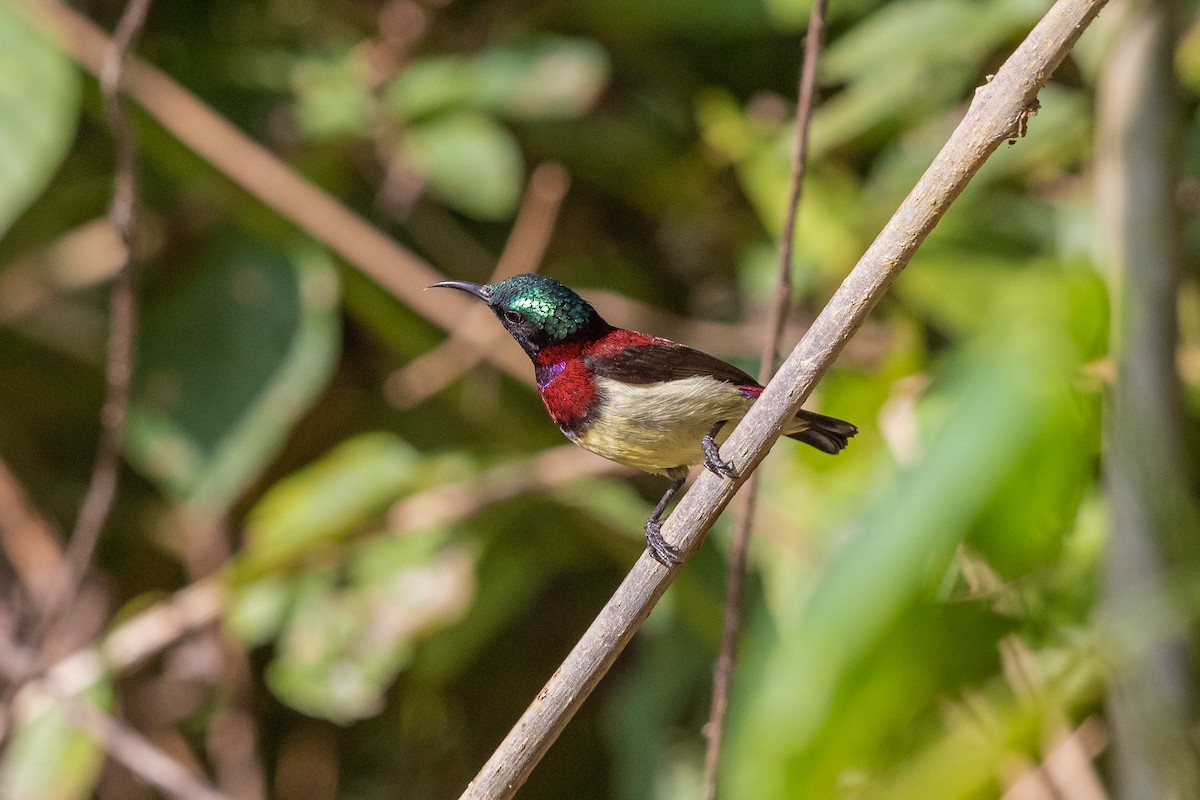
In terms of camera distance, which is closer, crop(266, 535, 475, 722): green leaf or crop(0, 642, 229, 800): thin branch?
crop(0, 642, 229, 800): thin branch

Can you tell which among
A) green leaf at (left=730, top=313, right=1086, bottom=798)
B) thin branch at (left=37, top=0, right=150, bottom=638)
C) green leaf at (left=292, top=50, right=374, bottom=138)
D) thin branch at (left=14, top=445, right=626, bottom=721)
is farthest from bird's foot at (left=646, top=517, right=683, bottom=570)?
green leaf at (left=292, top=50, right=374, bottom=138)

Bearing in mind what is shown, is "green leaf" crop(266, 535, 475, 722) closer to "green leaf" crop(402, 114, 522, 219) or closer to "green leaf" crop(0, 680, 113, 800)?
"green leaf" crop(0, 680, 113, 800)

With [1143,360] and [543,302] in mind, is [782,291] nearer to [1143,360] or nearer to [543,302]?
[543,302]

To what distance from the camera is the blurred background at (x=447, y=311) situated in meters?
2.60

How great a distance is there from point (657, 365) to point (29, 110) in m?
1.72

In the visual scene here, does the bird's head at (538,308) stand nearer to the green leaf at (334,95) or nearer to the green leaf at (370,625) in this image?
the green leaf at (370,625)

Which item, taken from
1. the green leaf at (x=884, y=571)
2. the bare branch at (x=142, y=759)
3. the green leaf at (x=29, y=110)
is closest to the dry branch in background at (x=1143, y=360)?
the green leaf at (x=884, y=571)

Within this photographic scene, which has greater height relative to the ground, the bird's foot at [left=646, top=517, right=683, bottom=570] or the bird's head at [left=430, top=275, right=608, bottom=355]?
the bird's head at [left=430, top=275, right=608, bottom=355]

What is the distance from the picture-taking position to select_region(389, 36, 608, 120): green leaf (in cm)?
309

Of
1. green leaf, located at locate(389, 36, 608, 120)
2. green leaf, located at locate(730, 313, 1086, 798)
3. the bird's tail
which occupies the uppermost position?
green leaf, located at locate(389, 36, 608, 120)

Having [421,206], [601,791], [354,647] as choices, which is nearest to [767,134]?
[421,206]

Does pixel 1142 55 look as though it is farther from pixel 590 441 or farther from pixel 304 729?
pixel 304 729

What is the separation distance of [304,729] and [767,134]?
2174 millimetres

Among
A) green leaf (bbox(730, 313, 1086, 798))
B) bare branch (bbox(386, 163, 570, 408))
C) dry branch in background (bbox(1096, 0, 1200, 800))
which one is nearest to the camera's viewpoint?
green leaf (bbox(730, 313, 1086, 798))
